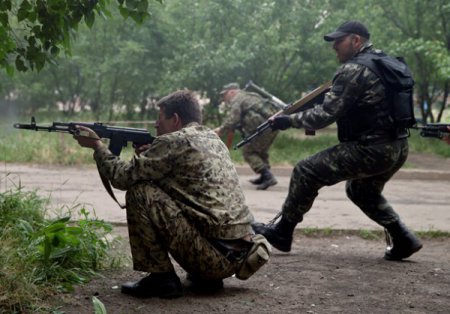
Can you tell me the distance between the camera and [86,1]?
4.94 m

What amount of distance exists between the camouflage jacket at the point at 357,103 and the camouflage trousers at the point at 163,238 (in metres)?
1.78

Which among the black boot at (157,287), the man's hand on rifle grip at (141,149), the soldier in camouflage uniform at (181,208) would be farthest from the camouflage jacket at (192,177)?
the black boot at (157,287)

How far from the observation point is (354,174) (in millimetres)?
5840

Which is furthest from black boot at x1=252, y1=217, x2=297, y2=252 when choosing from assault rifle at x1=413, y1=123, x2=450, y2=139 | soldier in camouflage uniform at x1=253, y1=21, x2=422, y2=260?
assault rifle at x1=413, y1=123, x2=450, y2=139

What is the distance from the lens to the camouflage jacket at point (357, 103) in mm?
5707

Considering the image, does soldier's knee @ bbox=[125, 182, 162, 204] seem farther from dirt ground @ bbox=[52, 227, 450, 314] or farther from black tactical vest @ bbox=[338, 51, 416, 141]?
black tactical vest @ bbox=[338, 51, 416, 141]

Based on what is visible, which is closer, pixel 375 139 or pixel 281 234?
pixel 375 139

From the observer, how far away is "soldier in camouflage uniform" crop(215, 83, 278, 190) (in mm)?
11188

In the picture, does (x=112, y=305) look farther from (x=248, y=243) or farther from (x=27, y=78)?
(x=27, y=78)

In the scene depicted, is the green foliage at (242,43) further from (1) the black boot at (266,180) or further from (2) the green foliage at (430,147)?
(1) the black boot at (266,180)

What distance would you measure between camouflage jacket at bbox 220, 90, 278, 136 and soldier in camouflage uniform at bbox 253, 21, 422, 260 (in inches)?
201

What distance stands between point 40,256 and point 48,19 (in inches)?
62.6

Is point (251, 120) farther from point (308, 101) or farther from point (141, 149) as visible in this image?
point (141, 149)

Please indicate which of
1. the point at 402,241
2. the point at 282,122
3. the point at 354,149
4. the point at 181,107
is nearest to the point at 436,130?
the point at 354,149
